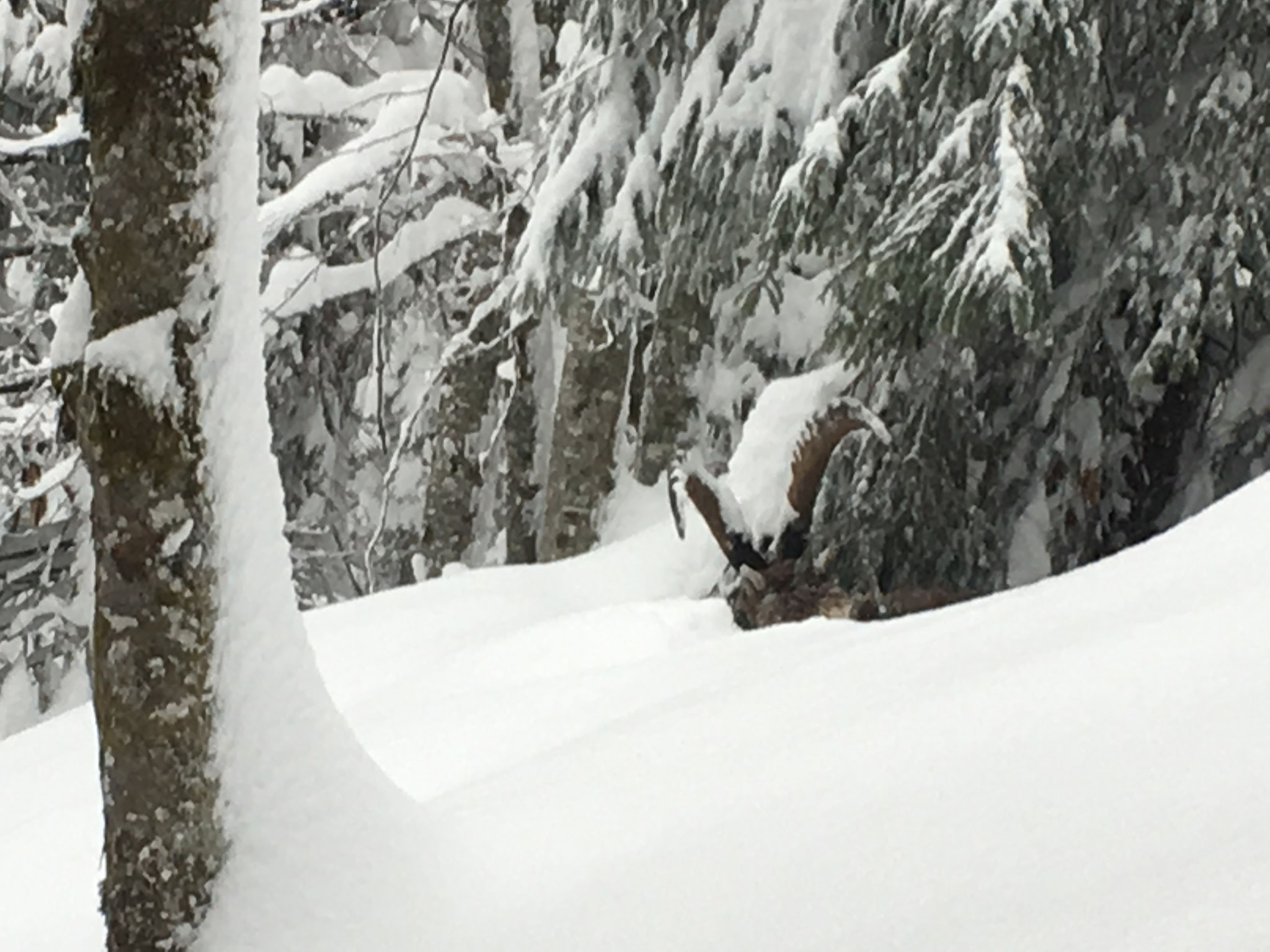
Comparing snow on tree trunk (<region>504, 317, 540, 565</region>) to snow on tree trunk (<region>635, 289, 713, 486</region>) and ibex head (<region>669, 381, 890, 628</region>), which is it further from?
ibex head (<region>669, 381, 890, 628</region>)

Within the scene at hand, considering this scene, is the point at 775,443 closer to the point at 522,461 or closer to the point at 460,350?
the point at 460,350

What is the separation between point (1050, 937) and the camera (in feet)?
3.35

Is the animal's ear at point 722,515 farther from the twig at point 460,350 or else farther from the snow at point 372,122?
the snow at point 372,122

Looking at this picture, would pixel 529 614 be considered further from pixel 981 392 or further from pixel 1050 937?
pixel 1050 937

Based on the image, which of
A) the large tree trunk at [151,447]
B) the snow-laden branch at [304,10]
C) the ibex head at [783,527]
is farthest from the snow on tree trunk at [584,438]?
the large tree trunk at [151,447]

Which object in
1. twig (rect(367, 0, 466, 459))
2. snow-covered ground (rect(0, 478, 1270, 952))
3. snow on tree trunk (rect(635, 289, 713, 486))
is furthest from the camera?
snow on tree trunk (rect(635, 289, 713, 486))

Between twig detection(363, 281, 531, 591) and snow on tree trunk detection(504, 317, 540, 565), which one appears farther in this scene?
snow on tree trunk detection(504, 317, 540, 565)

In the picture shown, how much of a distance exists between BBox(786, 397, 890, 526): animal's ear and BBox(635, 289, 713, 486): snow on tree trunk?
1.70 meters

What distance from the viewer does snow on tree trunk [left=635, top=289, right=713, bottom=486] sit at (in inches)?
208

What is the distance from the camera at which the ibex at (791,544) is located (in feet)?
10.8

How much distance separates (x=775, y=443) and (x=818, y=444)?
524 mm

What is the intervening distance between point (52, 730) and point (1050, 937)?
3.23 m

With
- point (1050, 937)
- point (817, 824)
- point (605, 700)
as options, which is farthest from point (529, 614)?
point (1050, 937)

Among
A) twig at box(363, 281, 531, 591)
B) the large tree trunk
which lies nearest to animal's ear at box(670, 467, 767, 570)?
the large tree trunk
